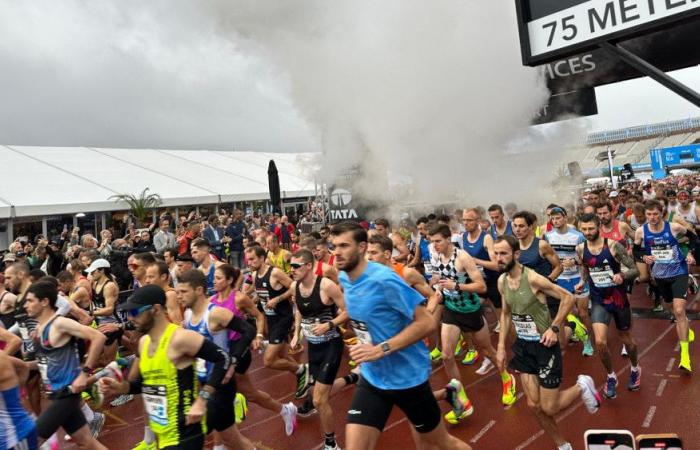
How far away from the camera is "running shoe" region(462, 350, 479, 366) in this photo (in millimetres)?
5843

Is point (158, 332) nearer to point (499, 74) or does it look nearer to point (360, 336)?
point (360, 336)

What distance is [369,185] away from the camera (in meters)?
13.7

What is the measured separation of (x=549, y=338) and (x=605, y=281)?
1477 mm

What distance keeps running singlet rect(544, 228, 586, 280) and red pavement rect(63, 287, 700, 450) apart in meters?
0.95

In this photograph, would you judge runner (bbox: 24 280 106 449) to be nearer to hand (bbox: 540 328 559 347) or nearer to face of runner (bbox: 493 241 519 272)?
face of runner (bbox: 493 241 519 272)

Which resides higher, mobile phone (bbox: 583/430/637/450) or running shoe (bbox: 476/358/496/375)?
mobile phone (bbox: 583/430/637/450)

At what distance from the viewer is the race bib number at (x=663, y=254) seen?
541 cm

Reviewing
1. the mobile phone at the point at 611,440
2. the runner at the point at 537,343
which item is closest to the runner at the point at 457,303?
the runner at the point at 537,343

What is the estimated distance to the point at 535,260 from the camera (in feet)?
17.3

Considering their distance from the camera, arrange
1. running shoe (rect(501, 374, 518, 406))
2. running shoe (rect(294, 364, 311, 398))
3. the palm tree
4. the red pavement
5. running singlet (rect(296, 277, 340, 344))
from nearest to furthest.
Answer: the red pavement, running singlet (rect(296, 277, 340, 344)), running shoe (rect(501, 374, 518, 406)), running shoe (rect(294, 364, 311, 398)), the palm tree

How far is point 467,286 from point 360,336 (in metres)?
1.76

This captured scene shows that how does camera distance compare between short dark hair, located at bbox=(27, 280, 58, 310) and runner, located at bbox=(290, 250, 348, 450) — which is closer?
short dark hair, located at bbox=(27, 280, 58, 310)

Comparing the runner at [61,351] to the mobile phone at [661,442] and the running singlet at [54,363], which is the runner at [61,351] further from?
the mobile phone at [661,442]

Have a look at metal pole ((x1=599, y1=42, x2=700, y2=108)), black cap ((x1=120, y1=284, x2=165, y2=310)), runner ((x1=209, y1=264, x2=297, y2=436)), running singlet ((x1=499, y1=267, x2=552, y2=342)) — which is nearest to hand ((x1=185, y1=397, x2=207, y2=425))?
black cap ((x1=120, y1=284, x2=165, y2=310))
